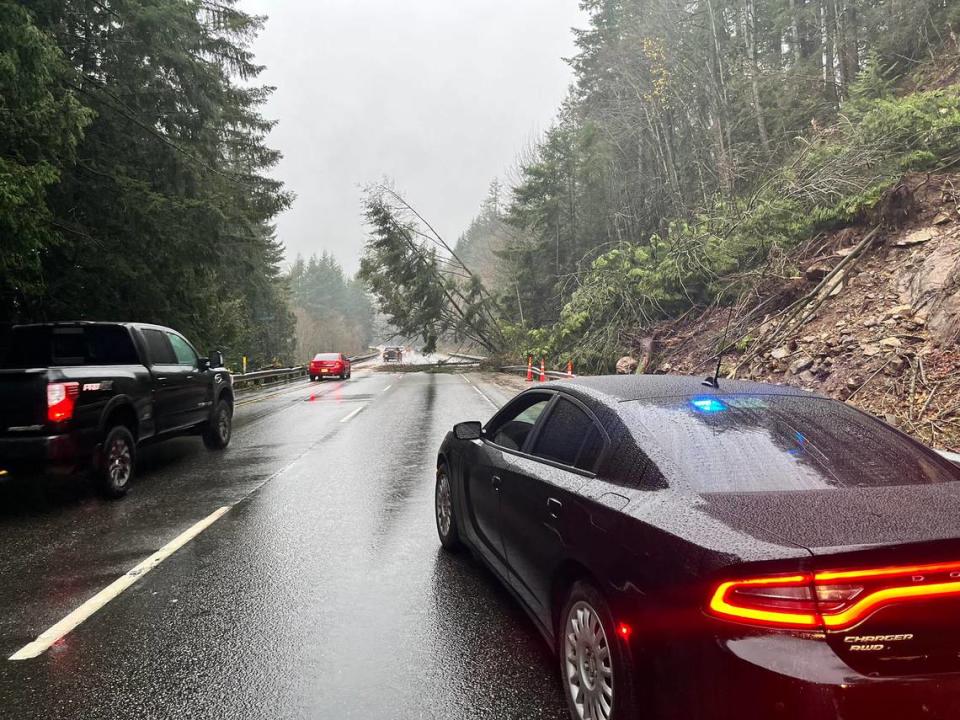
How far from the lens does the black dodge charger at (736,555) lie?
1912 mm

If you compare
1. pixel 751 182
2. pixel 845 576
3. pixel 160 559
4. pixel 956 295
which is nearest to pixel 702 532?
pixel 845 576

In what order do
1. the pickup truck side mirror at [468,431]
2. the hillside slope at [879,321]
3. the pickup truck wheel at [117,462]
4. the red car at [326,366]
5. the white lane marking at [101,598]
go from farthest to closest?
the red car at [326,366]
the hillside slope at [879,321]
the pickup truck wheel at [117,462]
the pickup truck side mirror at [468,431]
the white lane marking at [101,598]

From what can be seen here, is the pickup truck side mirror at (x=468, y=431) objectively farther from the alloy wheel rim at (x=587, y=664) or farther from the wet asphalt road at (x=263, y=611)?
the alloy wheel rim at (x=587, y=664)

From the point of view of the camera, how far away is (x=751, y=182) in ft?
67.9

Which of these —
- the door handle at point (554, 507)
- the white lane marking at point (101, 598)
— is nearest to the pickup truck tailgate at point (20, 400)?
the white lane marking at point (101, 598)

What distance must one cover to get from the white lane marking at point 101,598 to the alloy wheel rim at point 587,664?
9.58 feet

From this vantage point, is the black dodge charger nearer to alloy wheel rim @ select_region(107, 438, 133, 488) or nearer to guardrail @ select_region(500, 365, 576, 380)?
alloy wheel rim @ select_region(107, 438, 133, 488)

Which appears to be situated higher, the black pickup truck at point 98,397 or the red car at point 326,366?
the black pickup truck at point 98,397

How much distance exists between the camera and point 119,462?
7168mm

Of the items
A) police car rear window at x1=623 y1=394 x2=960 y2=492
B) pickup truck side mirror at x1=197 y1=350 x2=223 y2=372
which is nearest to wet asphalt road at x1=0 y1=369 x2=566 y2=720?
police car rear window at x1=623 y1=394 x2=960 y2=492

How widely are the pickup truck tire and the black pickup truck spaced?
18 millimetres

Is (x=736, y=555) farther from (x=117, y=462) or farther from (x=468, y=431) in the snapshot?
(x=117, y=462)

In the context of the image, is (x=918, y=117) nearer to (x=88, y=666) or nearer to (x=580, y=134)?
(x=88, y=666)

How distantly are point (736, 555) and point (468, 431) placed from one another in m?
2.79
